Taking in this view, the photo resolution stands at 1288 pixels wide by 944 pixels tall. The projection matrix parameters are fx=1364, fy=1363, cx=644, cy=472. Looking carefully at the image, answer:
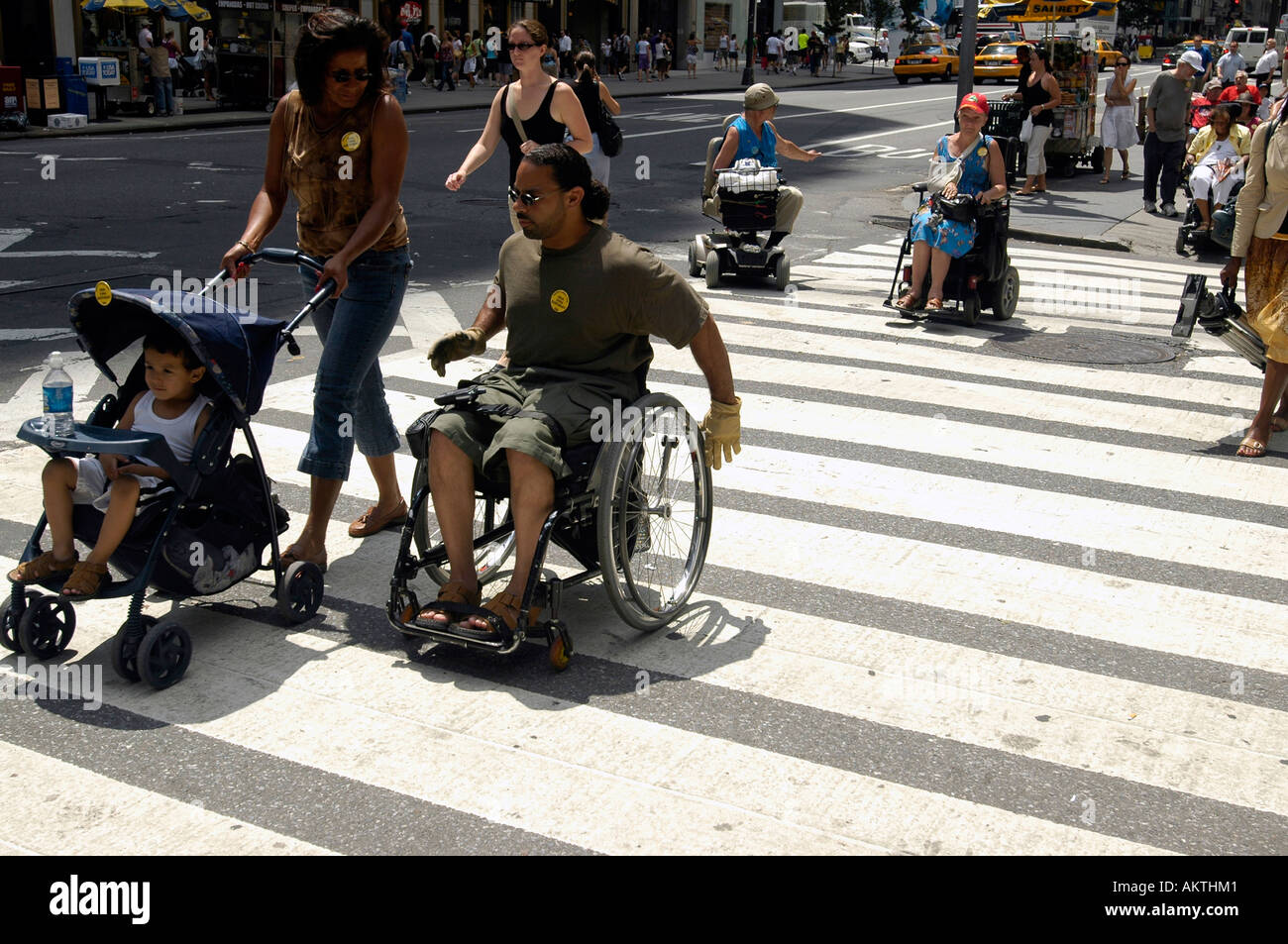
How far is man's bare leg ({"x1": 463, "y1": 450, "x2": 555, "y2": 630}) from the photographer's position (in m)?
4.27

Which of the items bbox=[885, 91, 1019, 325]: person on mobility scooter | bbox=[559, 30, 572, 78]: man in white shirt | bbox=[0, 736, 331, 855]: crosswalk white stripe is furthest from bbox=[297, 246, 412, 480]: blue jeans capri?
bbox=[559, 30, 572, 78]: man in white shirt

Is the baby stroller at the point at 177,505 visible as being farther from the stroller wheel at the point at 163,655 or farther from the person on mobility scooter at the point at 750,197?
the person on mobility scooter at the point at 750,197

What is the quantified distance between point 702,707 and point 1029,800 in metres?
1.02

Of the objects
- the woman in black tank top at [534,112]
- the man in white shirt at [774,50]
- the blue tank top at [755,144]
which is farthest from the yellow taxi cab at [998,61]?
the woman in black tank top at [534,112]

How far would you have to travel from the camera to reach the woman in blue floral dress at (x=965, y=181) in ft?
32.4

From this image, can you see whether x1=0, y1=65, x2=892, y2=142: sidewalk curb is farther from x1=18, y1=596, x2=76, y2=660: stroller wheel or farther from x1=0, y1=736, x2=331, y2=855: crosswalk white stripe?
x1=0, y1=736, x2=331, y2=855: crosswalk white stripe

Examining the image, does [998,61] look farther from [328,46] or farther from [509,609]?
[509,609]

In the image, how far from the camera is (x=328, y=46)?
4746mm

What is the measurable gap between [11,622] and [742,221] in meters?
8.12

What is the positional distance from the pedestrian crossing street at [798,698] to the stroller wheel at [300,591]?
8 cm

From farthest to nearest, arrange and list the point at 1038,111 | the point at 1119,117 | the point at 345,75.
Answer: the point at 1119,117, the point at 1038,111, the point at 345,75

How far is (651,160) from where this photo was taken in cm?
2212

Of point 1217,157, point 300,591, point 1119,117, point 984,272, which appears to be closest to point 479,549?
point 300,591

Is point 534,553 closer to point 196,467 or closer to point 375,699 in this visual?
point 375,699
